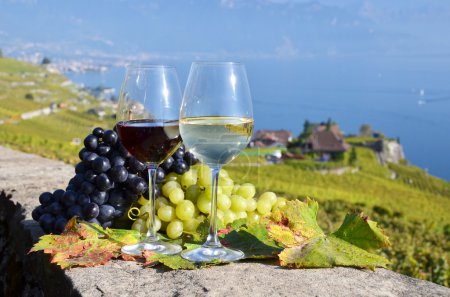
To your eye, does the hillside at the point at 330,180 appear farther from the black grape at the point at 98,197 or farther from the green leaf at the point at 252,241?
the black grape at the point at 98,197

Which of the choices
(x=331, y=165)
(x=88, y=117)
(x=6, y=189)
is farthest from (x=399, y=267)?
(x=88, y=117)

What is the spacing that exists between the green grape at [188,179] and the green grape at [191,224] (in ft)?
0.41

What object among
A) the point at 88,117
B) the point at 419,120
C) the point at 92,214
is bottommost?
the point at 92,214

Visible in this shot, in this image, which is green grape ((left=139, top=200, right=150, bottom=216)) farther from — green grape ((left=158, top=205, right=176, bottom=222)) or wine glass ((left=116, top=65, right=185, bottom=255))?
wine glass ((left=116, top=65, right=185, bottom=255))

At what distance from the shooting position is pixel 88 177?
1.71 m

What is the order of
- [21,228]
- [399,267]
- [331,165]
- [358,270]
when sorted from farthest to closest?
[331,165] < [399,267] < [21,228] < [358,270]

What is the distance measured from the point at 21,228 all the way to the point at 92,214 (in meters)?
0.47

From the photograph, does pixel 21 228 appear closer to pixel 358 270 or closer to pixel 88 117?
pixel 358 270

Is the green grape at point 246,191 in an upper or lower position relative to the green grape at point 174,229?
upper

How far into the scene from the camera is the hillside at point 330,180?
5102 mm

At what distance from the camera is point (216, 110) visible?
4.51 feet

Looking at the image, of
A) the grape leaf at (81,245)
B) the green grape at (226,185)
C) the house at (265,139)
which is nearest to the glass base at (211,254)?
the grape leaf at (81,245)

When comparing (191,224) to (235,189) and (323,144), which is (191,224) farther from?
(323,144)

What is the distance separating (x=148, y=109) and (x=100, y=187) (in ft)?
1.16
